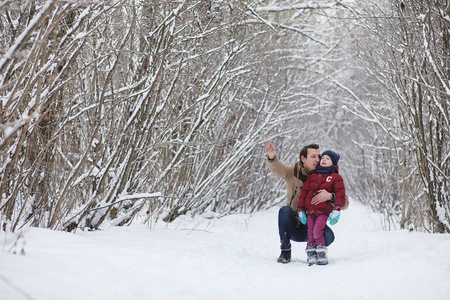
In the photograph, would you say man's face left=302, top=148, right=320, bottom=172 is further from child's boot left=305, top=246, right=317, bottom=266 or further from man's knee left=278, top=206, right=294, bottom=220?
child's boot left=305, top=246, right=317, bottom=266

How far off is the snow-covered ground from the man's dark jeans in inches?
7.1

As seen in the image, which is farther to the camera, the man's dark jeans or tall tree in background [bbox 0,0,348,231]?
the man's dark jeans

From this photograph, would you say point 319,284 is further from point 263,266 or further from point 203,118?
point 203,118

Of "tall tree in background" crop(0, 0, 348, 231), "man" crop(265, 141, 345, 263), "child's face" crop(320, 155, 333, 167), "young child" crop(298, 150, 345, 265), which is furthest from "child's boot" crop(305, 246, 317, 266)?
"tall tree in background" crop(0, 0, 348, 231)

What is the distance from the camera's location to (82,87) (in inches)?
154

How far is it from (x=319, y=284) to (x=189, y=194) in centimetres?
329

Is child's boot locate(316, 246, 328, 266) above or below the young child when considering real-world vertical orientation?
below

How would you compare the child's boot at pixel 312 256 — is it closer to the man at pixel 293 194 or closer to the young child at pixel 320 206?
the young child at pixel 320 206

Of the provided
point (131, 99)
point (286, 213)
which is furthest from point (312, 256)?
point (131, 99)

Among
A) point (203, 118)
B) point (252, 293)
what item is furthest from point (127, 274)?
point (203, 118)

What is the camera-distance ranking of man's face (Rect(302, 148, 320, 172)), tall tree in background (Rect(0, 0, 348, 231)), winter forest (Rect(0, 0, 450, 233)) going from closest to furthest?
tall tree in background (Rect(0, 0, 348, 231))
winter forest (Rect(0, 0, 450, 233))
man's face (Rect(302, 148, 320, 172))

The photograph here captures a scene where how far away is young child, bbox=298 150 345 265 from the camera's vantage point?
3607 mm

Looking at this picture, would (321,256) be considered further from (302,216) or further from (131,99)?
(131,99)

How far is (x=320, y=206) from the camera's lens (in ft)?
12.1
